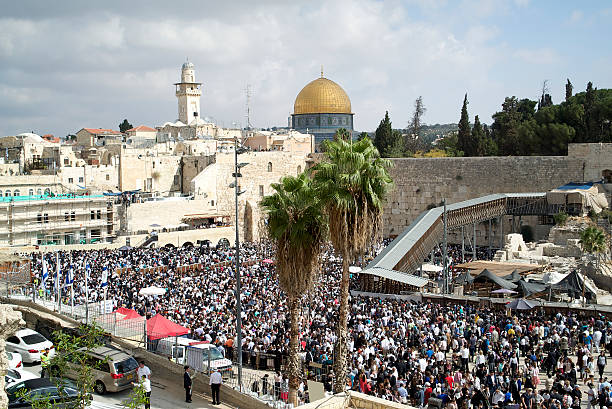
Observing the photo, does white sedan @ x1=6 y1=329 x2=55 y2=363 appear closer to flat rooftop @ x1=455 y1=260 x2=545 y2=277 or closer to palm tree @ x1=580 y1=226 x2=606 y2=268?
flat rooftop @ x1=455 y1=260 x2=545 y2=277

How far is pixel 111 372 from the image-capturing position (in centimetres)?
1252

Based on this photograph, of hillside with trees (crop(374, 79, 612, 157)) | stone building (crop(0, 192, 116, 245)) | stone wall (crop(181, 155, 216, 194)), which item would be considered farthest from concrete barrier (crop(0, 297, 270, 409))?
hillside with trees (crop(374, 79, 612, 157))

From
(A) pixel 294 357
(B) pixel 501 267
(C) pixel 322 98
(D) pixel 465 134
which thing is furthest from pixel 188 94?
(A) pixel 294 357

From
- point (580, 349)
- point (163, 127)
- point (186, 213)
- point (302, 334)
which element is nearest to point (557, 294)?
point (580, 349)

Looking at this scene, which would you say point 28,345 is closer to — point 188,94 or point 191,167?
point 191,167

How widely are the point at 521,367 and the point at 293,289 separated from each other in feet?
17.6

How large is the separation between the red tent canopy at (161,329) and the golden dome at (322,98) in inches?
2048

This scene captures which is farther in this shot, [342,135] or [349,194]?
[342,135]

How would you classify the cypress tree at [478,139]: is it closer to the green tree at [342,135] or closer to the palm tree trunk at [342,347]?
the green tree at [342,135]

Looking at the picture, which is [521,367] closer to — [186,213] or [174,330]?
[174,330]

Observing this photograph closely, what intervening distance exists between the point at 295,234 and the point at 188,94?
6121 centimetres

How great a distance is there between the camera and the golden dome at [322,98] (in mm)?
65125

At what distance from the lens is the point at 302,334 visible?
52.2 ft

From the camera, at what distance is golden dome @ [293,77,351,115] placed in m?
65.1
